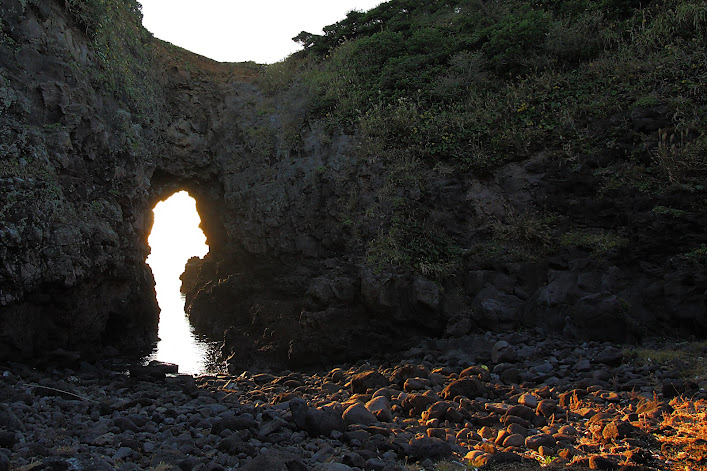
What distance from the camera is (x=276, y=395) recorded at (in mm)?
8320

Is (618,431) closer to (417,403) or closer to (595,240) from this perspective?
(417,403)

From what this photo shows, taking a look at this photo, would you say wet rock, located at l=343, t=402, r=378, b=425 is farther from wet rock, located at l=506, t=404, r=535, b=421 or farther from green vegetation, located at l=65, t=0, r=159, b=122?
green vegetation, located at l=65, t=0, r=159, b=122

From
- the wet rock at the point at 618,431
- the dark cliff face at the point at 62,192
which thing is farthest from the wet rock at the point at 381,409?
the dark cliff face at the point at 62,192

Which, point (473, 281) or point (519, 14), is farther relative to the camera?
point (519, 14)

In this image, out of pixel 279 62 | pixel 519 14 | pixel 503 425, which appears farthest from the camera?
pixel 279 62

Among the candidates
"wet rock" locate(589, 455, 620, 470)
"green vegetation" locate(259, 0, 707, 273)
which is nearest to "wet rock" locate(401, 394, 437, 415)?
"wet rock" locate(589, 455, 620, 470)

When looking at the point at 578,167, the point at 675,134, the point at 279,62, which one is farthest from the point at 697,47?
the point at 279,62

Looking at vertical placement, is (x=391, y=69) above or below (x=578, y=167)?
above

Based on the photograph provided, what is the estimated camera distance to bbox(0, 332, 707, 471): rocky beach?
4.57 metres

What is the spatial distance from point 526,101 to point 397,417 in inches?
367

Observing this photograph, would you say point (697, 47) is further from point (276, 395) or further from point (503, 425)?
point (276, 395)

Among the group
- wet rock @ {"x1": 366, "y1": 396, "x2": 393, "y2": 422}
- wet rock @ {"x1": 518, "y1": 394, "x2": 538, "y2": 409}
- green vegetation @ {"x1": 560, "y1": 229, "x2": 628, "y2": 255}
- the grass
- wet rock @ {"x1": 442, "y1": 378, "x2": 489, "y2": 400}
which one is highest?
green vegetation @ {"x1": 560, "y1": 229, "x2": 628, "y2": 255}

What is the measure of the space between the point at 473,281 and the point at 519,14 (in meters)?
9.67

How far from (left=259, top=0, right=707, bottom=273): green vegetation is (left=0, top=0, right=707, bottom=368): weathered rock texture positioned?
29 centimetres
